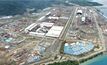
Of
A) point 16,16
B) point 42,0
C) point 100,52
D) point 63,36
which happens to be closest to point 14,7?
point 16,16

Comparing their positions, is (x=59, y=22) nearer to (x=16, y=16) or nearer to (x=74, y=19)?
(x=74, y=19)

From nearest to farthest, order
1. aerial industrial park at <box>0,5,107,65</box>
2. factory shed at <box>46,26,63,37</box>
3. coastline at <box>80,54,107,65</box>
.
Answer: coastline at <box>80,54,107,65</box> → aerial industrial park at <box>0,5,107,65</box> → factory shed at <box>46,26,63,37</box>

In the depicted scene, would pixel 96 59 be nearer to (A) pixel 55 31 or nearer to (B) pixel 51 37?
(B) pixel 51 37

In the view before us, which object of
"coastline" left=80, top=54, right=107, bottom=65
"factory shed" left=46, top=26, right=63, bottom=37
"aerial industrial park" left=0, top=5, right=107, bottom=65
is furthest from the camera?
"factory shed" left=46, top=26, right=63, bottom=37

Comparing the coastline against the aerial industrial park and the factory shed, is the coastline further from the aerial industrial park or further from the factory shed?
the factory shed

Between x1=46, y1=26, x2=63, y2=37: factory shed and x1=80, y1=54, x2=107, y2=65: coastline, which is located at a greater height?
x1=46, y1=26, x2=63, y2=37: factory shed

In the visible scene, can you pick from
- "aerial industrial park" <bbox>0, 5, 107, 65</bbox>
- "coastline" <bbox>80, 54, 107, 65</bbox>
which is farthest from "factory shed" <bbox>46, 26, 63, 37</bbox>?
"coastline" <bbox>80, 54, 107, 65</bbox>

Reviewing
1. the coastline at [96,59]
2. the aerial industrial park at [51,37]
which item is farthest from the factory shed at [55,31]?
the coastline at [96,59]

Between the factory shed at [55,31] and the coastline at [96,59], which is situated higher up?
the factory shed at [55,31]

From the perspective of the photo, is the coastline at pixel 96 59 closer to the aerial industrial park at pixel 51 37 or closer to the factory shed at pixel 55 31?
the aerial industrial park at pixel 51 37
